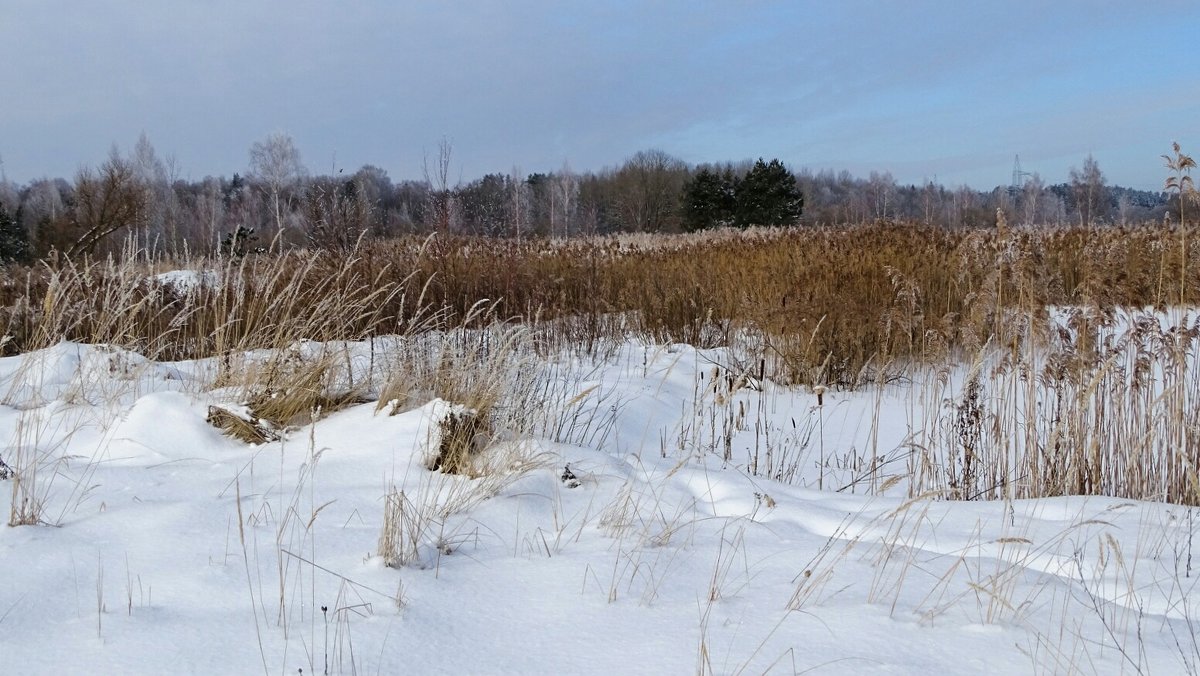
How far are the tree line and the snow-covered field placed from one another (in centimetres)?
180

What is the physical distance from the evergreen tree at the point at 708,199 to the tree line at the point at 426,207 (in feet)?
0.22

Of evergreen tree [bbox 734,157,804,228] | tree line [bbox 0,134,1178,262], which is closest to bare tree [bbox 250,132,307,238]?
tree line [bbox 0,134,1178,262]

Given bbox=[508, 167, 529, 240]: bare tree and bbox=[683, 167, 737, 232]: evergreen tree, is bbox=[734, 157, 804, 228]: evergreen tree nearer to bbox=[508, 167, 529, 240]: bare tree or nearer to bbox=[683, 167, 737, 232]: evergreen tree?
bbox=[683, 167, 737, 232]: evergreen tree

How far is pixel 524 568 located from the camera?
7.20 ft

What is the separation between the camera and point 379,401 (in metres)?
3.64

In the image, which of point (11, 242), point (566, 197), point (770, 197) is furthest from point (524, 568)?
point (566, 197)

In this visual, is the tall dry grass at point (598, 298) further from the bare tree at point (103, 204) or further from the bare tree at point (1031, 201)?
the bare tree at point (103, 204)

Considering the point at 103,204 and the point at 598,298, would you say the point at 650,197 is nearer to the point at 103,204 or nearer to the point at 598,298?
the point at 103,204

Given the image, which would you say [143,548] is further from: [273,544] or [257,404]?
[257,404]

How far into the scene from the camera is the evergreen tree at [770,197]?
128 feet

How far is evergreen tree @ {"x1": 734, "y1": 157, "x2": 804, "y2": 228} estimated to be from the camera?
128 ft

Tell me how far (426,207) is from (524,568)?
22.1 ft

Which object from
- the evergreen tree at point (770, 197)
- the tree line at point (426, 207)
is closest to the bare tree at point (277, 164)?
the tree line at point (426, 207)

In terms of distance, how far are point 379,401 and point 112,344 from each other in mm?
2525
